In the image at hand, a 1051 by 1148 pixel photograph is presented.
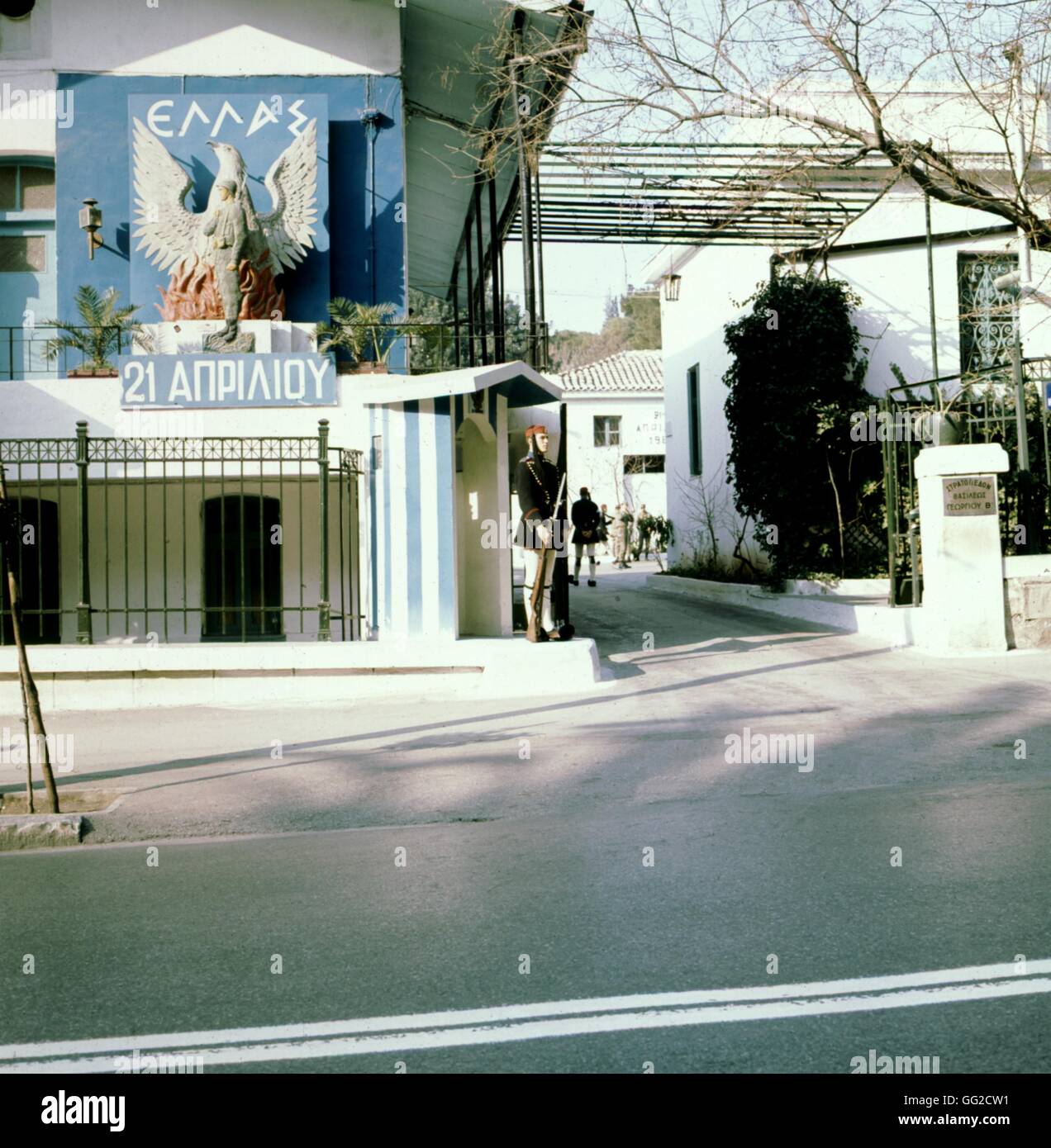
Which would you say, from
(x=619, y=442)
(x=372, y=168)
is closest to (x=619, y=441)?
(x=619, y=442)

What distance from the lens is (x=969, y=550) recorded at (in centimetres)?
1301

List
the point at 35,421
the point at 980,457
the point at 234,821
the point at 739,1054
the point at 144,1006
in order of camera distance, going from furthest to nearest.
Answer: the point at 35,421
the point at 980,457
the point at 234,821
the point at 144,1006
the point at 739,1054

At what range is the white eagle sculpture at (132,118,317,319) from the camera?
1548 centimetres

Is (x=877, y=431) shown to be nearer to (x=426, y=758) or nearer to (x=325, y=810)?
(x=426, y=758)

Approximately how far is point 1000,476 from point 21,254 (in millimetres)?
12593

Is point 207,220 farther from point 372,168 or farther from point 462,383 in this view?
point 462,383

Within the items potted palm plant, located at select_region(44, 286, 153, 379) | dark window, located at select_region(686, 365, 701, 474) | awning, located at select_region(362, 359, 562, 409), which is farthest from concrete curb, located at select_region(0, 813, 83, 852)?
dark window, located at select_region(686, 365, 701, 474)

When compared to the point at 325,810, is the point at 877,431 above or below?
above

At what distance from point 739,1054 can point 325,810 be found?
4.49 meters

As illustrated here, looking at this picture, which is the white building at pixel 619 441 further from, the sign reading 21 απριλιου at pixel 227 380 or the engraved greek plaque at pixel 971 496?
the engraved greek plaque at pixel 971 496
